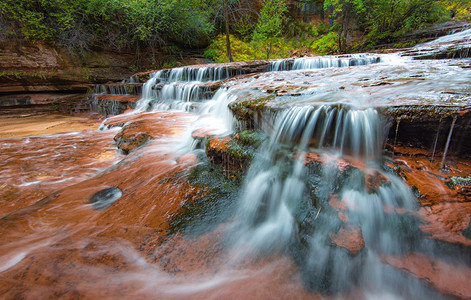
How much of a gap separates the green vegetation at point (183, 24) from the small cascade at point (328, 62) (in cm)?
487

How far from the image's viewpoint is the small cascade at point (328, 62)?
655 centimetres

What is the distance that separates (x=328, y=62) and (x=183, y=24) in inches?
398

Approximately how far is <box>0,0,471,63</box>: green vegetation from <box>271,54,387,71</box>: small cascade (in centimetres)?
487

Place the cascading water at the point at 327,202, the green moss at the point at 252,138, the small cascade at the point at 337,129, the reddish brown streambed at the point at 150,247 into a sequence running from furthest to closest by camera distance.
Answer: the green moss at the point at 252,138, the small cascade at the point at 337,129, the cascading water at the point at 327,202, the reddish brown streambed at the point at 150,247

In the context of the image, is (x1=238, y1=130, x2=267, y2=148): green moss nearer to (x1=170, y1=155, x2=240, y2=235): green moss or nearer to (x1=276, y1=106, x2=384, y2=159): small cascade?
(x1=276, y1=106, x2=384, y2=159): small cascade

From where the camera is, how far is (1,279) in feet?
4.57

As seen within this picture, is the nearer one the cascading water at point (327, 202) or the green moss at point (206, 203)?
the cascading water at point (327, 202)

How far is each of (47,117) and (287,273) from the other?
1151cm

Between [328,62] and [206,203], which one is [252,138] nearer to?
[206,203]

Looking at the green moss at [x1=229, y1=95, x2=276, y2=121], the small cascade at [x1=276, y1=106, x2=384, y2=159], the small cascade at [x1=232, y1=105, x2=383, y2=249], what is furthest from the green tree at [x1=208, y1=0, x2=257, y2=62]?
the small cascade at [x1=232, y1=105, x2=383, y2=249]

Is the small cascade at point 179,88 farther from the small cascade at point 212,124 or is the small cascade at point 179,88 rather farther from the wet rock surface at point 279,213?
the wet rock surface at point 279,213

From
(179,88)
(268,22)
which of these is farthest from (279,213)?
(268,22)

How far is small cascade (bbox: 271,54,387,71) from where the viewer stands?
6.55 m

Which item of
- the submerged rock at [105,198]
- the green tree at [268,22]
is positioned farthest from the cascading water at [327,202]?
the green tree at [268,22]
